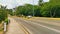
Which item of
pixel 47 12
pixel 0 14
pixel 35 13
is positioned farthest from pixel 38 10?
pixel 0 14

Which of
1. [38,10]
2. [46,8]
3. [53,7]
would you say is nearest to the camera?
[53,7]

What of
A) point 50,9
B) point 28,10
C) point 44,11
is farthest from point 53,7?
point 28,10

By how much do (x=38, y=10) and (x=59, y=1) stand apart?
908 inches

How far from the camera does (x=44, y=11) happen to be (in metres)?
100

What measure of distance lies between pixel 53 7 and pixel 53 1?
1102 centimetres

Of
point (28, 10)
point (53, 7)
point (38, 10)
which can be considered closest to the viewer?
point (53, 7)

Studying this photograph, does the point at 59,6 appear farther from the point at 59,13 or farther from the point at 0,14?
the point at 0,14

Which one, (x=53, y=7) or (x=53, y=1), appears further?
(x=53, y=1)

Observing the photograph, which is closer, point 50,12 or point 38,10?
point 50,12

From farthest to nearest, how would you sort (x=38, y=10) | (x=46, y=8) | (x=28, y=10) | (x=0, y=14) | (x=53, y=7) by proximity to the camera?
(x=28, y=10) → (x=38, y=10) → (x=46, y=8) → (x=53, y=7) → (x=0, y=14)

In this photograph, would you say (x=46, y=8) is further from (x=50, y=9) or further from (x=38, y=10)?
(x=38, y=10)

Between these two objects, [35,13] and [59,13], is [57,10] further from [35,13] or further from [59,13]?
[35,13]

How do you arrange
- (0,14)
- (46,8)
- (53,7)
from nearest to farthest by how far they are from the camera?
(0,14) → (53,7) → (46,8)

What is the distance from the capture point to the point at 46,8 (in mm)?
99000
